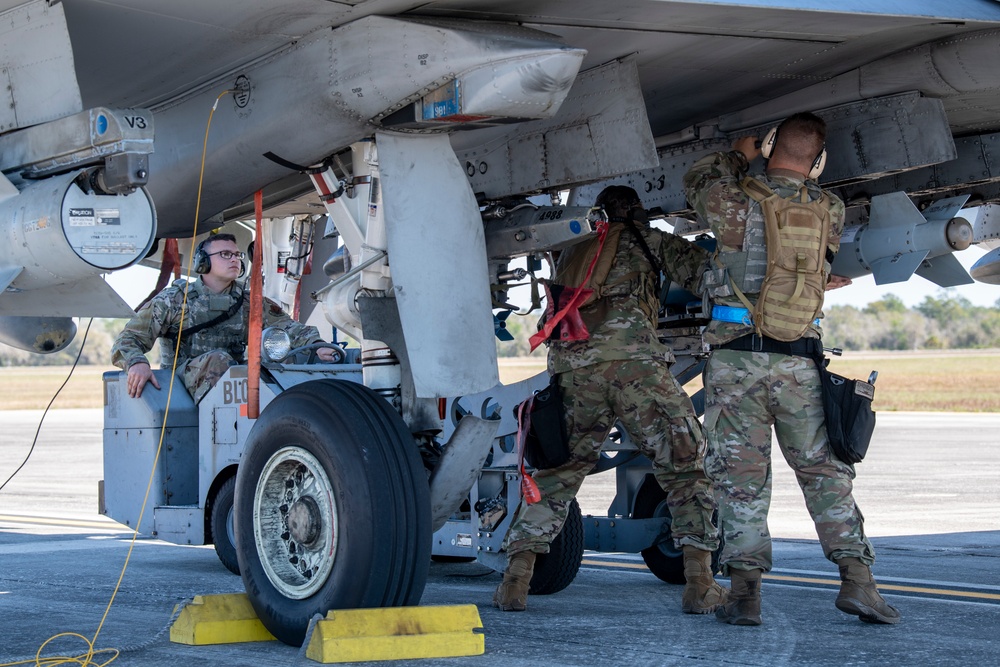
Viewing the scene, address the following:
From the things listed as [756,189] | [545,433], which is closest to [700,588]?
[545,433]

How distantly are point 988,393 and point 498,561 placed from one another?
36260 millimetres

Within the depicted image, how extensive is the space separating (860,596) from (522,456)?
5.61 ft

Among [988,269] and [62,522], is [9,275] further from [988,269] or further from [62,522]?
[62,522]

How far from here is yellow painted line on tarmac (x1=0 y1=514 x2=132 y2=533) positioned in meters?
11.0

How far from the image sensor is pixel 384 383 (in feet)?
17.7

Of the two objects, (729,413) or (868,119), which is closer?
(729,413)

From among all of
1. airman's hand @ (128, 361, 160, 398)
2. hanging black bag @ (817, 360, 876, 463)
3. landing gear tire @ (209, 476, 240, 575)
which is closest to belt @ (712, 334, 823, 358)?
hanging black bag @ (817, 360, 876, 463)

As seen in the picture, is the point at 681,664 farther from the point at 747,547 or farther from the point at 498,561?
the point at 498,561

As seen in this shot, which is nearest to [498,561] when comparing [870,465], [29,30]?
[29,30]

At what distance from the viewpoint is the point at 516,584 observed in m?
6.13

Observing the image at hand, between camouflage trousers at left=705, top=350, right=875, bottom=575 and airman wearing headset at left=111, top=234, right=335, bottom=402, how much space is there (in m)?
3.21

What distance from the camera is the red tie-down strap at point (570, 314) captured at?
6.20 meters

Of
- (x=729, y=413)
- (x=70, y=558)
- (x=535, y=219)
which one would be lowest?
(x=70, y=558)

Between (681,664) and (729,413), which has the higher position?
(729,413)
